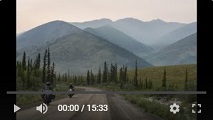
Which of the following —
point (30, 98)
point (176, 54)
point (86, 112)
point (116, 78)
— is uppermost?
point (176, 54)

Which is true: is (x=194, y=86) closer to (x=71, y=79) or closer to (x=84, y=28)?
(x=84, y=28)

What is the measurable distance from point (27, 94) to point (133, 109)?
1978 mm

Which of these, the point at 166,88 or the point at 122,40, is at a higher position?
the point at 122,40

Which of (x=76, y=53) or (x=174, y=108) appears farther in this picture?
(x=76, y=53)

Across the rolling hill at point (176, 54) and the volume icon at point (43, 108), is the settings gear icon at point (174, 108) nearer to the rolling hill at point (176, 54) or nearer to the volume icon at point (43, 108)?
the rolling hill at point (176, 54)

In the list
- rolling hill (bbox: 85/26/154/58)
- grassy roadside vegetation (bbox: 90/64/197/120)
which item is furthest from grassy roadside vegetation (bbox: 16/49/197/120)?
rolling hill (bbox: 85/26/154/58)

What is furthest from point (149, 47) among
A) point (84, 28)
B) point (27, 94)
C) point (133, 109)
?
point (27, 94)

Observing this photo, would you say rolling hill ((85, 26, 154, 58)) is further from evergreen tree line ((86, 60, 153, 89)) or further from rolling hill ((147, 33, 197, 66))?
evergreen tree line ((86, 60, 153, 89))

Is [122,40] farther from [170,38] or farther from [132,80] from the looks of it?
[170,38]
